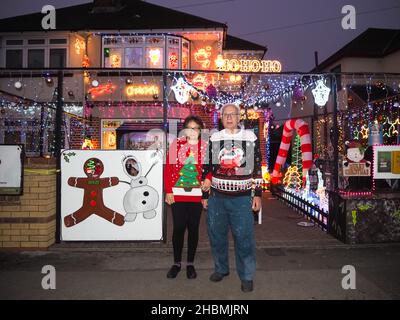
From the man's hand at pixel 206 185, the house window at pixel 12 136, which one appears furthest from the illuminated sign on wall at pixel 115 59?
the man's hand at pixel 206 185

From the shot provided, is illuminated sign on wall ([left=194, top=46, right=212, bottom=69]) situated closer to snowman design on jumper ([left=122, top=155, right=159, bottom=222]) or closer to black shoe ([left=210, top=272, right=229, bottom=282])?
snowman design on jumper ([left=122, top=155, right=159, bottom=222])

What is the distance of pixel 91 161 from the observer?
601 centimetres

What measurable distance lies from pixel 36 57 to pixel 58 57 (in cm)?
101

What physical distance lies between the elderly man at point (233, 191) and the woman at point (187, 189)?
0.21 meters

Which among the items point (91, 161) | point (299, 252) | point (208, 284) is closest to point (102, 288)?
point (208, 284)

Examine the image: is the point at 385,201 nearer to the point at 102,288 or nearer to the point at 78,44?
the point at 102,288

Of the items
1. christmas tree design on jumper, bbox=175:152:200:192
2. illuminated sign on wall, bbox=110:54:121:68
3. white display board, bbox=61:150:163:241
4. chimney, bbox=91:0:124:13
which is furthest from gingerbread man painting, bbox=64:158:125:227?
chimney, bbox=91:0:124:13

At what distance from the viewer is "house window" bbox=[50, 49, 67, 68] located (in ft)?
48.5

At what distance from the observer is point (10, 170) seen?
5.79 m

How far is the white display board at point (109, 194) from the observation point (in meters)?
5.98

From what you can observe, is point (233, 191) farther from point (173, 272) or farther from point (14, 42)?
point (14, 42)

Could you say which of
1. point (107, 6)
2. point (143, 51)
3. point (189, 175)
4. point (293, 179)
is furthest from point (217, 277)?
point (107, 6)

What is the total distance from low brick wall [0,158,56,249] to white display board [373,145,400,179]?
19.4 feet

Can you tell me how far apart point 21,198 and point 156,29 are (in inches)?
416
